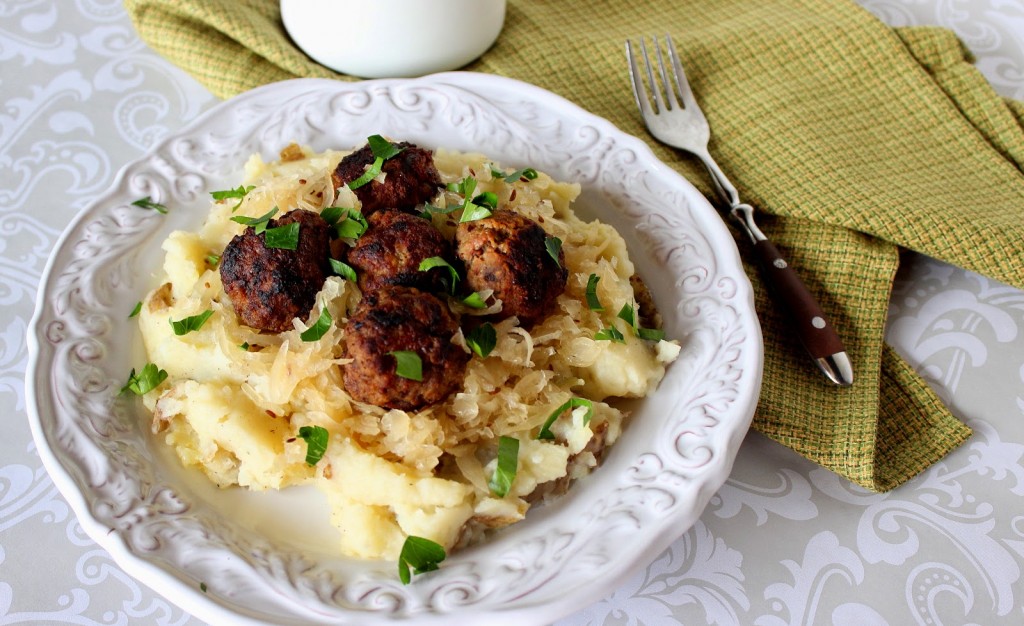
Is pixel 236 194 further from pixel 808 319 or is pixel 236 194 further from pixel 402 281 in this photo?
pixel 808 319

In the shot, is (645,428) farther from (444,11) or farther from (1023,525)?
(444,11)

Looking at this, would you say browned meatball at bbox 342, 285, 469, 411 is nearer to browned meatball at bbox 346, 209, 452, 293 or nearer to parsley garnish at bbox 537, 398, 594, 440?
browned meatball at bbox 346, 209, 452, 293

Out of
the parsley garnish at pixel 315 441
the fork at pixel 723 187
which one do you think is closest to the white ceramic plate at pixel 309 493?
the parsley garnish at pixel 315 441

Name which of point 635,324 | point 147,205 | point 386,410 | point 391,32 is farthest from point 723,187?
point 147,205

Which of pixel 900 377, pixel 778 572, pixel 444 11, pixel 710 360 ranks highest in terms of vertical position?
pixel 444 11

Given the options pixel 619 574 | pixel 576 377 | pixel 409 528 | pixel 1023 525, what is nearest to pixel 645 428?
pixel 576 377

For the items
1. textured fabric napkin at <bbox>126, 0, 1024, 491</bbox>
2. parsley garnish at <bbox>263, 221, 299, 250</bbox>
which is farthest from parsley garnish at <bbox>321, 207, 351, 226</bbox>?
textured fabric napkin at <bbox>126, 0, 1024, 491</bbox>
